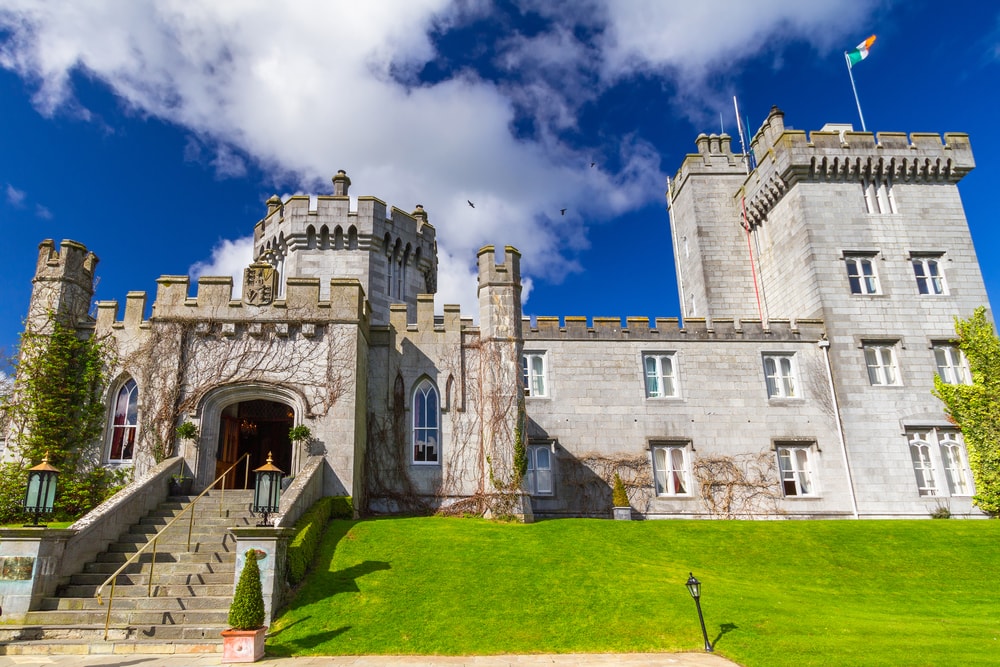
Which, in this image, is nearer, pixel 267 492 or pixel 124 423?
pixel 267 492

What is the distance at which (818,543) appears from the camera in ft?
57.3

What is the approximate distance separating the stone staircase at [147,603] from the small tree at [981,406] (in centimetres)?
2459

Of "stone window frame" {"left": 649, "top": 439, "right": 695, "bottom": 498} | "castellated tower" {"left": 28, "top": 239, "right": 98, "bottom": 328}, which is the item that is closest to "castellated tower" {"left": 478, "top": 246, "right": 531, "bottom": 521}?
"stone window frame" {"left": 649, "top": 439, "right": 695, "bottom": 498}

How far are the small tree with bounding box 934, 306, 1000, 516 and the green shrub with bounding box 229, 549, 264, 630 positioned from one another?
24768 millimetres

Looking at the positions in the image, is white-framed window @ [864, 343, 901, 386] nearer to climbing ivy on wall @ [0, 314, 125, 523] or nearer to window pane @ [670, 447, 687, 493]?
window pane @ [670, 447, 687, 493]

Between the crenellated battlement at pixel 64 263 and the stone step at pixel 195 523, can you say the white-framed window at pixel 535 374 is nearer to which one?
the stone step at pixel 195 523

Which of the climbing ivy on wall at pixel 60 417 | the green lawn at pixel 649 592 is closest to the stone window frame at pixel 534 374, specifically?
the green lawn at pixel 649 592

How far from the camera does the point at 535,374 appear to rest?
24.8 metres

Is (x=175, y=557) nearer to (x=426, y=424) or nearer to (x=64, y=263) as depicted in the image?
(x=426, y=424)

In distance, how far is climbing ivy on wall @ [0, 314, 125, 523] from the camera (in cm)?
1838

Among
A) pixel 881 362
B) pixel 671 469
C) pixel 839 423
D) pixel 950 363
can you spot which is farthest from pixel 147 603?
pixel 950 363

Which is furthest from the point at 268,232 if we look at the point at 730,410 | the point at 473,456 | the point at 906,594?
the point at 906,594

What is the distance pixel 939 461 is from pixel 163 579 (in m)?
25.4

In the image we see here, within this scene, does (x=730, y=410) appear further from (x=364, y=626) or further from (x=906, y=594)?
(x=364, y=626)
